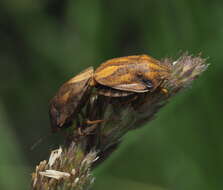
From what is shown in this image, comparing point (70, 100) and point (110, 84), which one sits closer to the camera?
point (110, 84)

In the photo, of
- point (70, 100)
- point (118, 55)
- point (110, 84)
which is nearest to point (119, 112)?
point (110, 84)

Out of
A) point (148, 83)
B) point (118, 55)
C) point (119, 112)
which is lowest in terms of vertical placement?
point (118, 55)

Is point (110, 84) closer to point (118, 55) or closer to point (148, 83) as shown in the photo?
point (148, 83)

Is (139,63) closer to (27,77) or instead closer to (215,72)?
(215,72)

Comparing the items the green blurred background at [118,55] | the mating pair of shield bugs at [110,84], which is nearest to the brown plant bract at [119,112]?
the mating pair of shield bugs at [110,84]

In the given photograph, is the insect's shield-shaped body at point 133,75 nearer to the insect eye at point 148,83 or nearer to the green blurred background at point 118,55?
the insect eye at point 148,83
